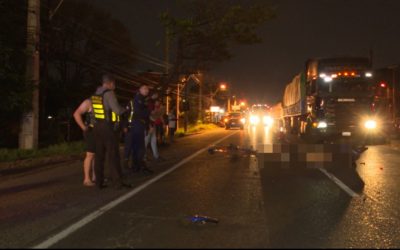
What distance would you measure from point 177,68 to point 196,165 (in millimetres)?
15040

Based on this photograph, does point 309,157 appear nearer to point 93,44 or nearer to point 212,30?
point 212,30

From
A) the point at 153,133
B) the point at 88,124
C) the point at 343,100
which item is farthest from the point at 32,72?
the point at 343,100

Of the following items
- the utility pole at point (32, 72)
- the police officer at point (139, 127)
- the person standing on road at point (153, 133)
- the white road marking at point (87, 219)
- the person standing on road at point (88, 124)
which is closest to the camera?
the white road marking at point (87, 219)

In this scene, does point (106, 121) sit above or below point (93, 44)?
below

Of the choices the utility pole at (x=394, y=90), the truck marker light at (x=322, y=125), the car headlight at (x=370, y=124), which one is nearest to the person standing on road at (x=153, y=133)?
the truck marker light at (x=322, y=125)

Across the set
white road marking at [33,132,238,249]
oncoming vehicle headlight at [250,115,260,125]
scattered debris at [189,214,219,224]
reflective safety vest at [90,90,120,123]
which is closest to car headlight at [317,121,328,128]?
white road marking at [33,132,238,249]

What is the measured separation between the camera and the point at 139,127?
35.5ft

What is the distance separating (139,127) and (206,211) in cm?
396

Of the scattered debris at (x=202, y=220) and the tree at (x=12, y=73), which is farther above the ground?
the tree at (x=12, y=73)

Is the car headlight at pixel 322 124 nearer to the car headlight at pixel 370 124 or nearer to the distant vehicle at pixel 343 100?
the distant vehicle at pixel 343 100

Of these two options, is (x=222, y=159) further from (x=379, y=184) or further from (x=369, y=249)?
(x=369, y=249)

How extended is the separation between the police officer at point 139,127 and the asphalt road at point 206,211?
492mm

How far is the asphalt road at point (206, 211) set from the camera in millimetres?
5785

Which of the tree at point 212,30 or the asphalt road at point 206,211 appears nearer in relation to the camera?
the asphalt road at point 206,211
